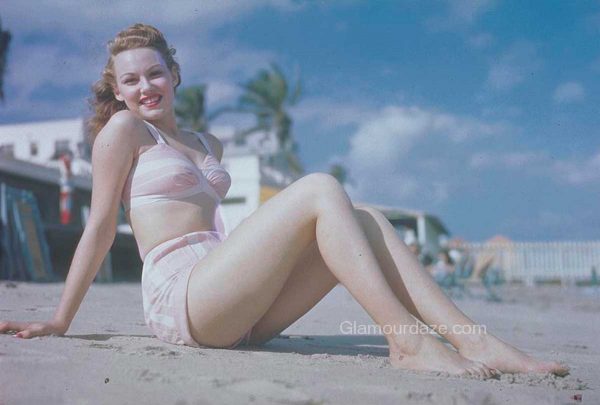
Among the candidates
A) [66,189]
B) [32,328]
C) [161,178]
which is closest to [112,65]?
[161,178]

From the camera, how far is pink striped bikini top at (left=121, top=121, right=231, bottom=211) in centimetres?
263

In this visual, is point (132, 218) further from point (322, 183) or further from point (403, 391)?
point (403, 391)

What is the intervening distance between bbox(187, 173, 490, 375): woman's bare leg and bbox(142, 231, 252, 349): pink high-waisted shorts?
0.05 metres

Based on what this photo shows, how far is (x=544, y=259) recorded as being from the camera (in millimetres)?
19156

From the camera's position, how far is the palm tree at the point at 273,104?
1553 inches

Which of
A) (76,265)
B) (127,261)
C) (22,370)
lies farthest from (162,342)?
(127,261)

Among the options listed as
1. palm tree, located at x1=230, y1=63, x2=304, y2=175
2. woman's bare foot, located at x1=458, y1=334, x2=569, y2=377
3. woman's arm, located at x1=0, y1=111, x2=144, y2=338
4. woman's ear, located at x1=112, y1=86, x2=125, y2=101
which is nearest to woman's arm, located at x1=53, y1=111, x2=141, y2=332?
woman's arm, located at x1=0, y1=111, x2=144, y2=338

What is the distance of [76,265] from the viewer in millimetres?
2490

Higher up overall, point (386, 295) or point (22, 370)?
point (386, 295)

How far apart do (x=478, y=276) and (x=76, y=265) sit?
1019 cm

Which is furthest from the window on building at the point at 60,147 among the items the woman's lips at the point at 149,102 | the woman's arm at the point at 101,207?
the woman's arm at the point at 101,207

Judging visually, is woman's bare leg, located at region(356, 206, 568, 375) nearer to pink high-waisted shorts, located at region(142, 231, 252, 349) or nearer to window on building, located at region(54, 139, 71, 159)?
pink high-waisted shorts, located at region(142, 231, 252, 349)

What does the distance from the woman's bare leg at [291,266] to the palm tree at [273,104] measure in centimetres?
3643

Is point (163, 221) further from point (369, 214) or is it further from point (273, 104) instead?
point (273, 104)
